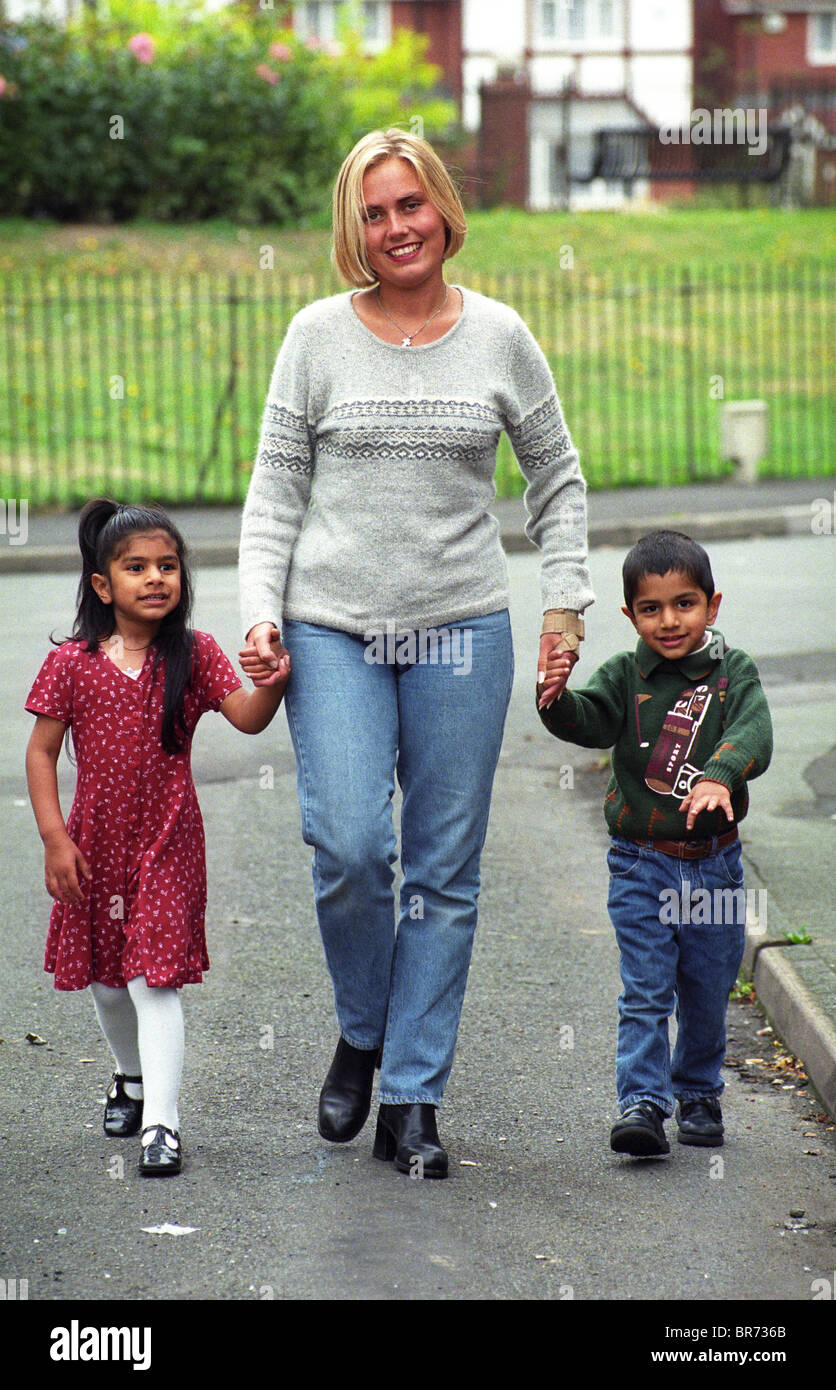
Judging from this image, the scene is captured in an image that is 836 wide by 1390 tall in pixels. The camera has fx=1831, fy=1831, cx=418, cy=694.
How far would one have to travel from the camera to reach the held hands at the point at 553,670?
3643 millimetres

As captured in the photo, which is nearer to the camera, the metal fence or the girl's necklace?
the girl's necklace

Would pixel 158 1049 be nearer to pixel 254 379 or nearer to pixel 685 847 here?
pixel 685 847

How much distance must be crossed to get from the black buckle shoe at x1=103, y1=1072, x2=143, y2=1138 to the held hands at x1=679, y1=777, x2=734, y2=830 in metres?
1.32

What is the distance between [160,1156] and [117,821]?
0.68m

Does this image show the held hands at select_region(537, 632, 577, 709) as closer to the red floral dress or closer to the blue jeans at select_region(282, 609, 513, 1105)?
the blue jeans at select_region(282, 609, 513, 1105)

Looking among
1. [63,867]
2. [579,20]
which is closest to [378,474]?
[63,867]

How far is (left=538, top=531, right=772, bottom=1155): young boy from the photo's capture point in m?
3.76

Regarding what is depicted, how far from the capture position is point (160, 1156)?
3688 millimetres

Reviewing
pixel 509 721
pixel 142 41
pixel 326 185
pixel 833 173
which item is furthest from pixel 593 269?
pixel 509 721

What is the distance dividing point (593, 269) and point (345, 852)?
20535 mm

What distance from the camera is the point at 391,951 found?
148 inches

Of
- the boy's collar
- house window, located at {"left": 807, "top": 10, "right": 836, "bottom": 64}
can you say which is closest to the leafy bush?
the boy's collar

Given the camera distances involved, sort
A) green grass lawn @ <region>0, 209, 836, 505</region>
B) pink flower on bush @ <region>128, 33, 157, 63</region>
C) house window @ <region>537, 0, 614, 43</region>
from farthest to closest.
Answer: house window @ <region>537, 0, 614, 43</region>
pink flower on bush @ <region>128, 33, 157, 63</region>
green grass lawn @ <region>0, 209, 836, 505</region>
